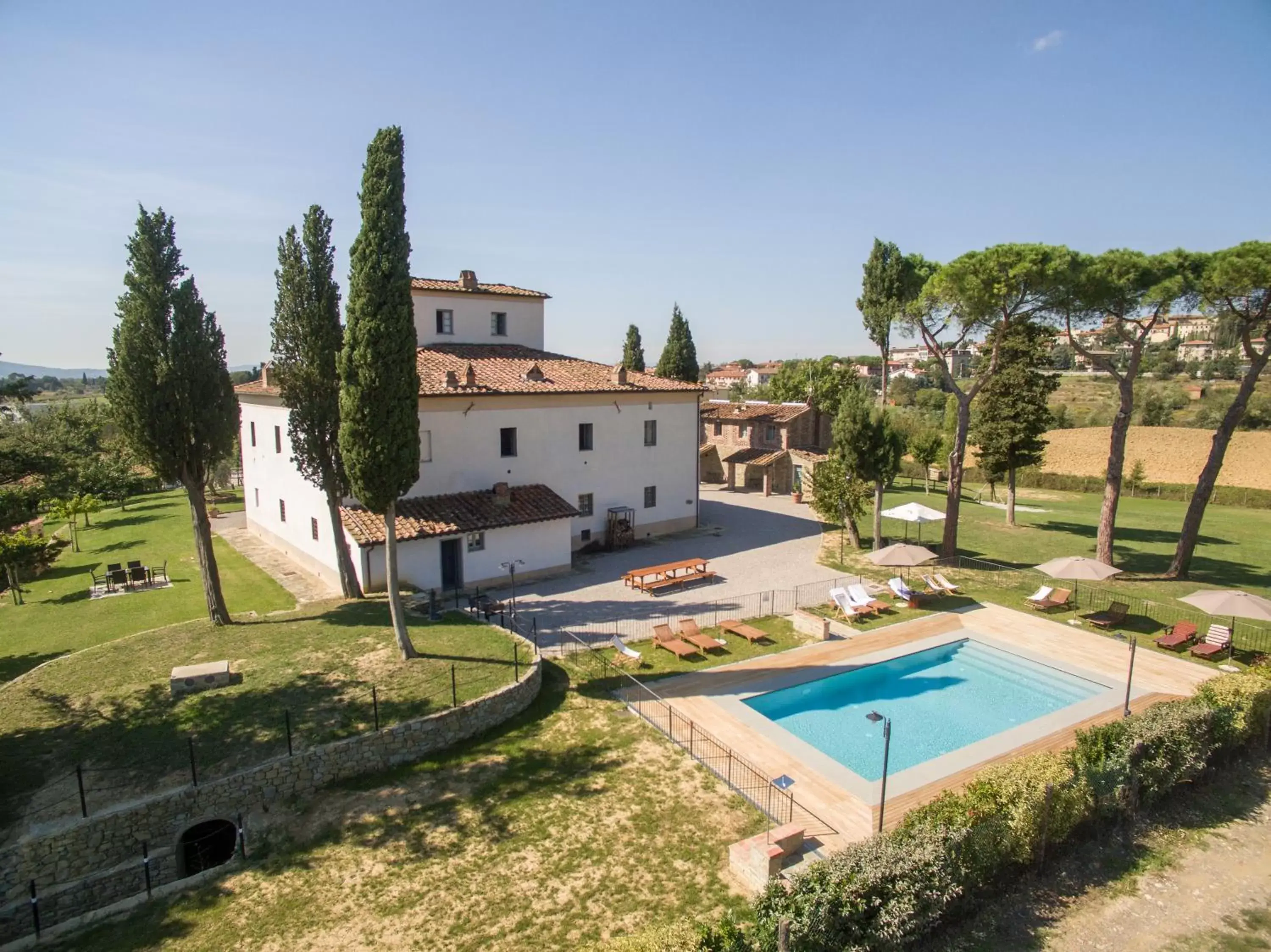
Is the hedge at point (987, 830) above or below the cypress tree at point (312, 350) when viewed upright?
below

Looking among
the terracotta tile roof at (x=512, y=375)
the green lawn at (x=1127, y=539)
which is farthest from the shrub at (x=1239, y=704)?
the terracotta tile roof at (x=512, y=375)

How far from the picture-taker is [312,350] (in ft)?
59.8

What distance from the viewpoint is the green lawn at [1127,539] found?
80.1ft

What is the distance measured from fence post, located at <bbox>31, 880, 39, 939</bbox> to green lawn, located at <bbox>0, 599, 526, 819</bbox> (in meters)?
1.50

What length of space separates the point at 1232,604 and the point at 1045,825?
10.8 meters

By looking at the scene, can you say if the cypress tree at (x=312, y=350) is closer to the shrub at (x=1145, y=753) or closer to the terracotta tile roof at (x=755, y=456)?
the shrub at (x=1145, y=753)

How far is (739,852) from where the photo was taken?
9.89m

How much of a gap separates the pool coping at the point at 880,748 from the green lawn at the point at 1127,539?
7.13m

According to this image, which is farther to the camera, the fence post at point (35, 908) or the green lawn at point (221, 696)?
the green lawn at point (221, 696)

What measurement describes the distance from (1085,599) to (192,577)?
1190 inches

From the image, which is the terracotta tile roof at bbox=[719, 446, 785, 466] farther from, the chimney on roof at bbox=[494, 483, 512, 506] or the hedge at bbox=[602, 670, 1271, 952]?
the hedge at bbox=[602, 670, 1271, 952]

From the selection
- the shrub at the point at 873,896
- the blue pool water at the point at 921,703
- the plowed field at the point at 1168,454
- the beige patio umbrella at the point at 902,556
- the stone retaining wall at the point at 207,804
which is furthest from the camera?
the plowed field at the point at 1168,454

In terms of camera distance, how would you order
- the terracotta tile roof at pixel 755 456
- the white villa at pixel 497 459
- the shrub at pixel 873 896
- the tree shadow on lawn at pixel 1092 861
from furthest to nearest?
1. the terracotta tile roof at pixel 755 456
2. the white villa at pixel 497 459
3. the tree shadow on lawn at pixel 1092 861
4. the shrub at pixel 873 896

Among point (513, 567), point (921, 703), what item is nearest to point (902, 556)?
point (921, 703)
